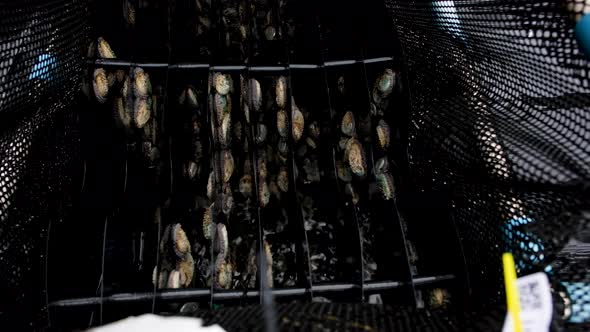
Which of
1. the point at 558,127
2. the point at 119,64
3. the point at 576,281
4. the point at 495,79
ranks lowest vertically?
the point at 576,281

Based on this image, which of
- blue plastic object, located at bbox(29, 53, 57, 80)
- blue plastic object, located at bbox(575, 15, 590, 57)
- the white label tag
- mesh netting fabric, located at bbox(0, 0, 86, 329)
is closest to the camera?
the white label tag

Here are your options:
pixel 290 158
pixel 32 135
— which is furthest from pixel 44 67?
pixel 290 158

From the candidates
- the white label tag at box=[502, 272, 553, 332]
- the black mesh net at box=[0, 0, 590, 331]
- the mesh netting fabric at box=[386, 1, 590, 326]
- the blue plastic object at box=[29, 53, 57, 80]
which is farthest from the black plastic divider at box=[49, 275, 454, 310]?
the blue plastic object at box=[29, 53, 57, 80]

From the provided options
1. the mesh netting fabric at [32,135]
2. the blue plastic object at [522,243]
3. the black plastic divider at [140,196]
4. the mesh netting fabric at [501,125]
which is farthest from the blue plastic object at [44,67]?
the blue plastic object at [522,243]

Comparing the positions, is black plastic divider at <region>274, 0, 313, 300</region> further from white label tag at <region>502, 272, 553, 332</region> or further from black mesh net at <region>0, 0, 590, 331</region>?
white label tag at <region>502, 272, 553, 332</region>

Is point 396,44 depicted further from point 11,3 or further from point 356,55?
point 11,3

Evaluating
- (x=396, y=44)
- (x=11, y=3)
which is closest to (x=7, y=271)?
(x=11, y=3)
